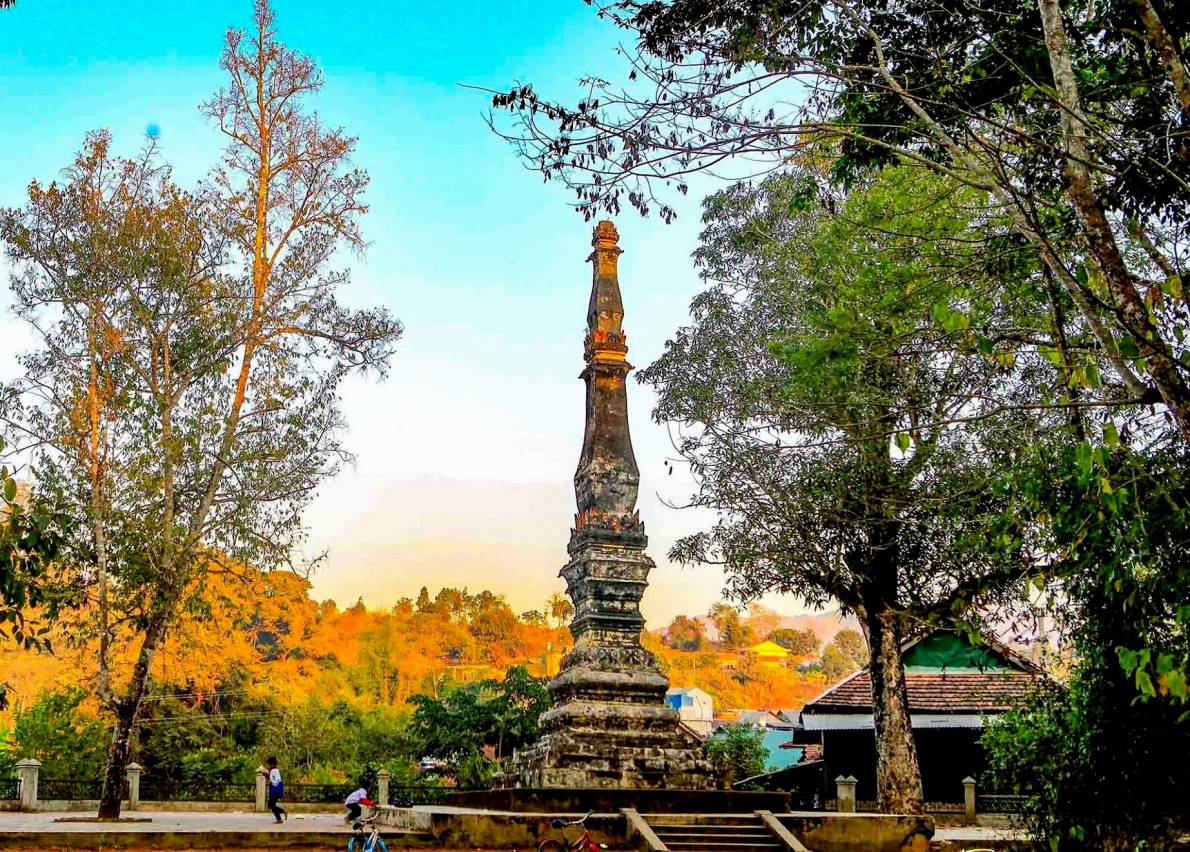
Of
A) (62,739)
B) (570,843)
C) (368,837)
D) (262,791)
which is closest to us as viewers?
(368,837)

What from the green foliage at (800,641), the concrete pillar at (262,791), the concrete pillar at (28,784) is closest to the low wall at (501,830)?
the concrete pillar at (262,791)

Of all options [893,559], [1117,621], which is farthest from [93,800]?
[1117,621]

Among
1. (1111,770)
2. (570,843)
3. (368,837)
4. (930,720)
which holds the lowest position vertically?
(570,843)

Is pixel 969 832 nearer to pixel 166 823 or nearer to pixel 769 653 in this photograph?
pixel 166 823

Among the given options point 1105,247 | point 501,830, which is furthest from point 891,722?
point 1105,247

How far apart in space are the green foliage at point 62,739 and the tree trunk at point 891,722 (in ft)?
64.2

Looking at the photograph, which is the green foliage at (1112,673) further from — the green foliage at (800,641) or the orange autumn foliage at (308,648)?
the green foliage at (800,641)

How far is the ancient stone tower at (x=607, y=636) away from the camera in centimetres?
1198

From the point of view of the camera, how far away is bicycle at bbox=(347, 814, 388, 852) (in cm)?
898

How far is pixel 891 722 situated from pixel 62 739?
2067cm

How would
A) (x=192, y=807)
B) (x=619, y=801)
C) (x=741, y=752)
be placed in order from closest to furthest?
(x=619, y=801)
(x=192, y=807)
(x=741, y=752)

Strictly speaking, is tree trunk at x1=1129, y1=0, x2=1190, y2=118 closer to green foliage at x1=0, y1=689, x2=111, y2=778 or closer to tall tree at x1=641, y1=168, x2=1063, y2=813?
tall tree at x1=641, y1=168, x2=1063, y2=813

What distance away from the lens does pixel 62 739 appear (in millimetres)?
26609

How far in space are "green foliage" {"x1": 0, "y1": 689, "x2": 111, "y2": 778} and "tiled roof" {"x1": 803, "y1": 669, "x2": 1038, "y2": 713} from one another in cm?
1715
